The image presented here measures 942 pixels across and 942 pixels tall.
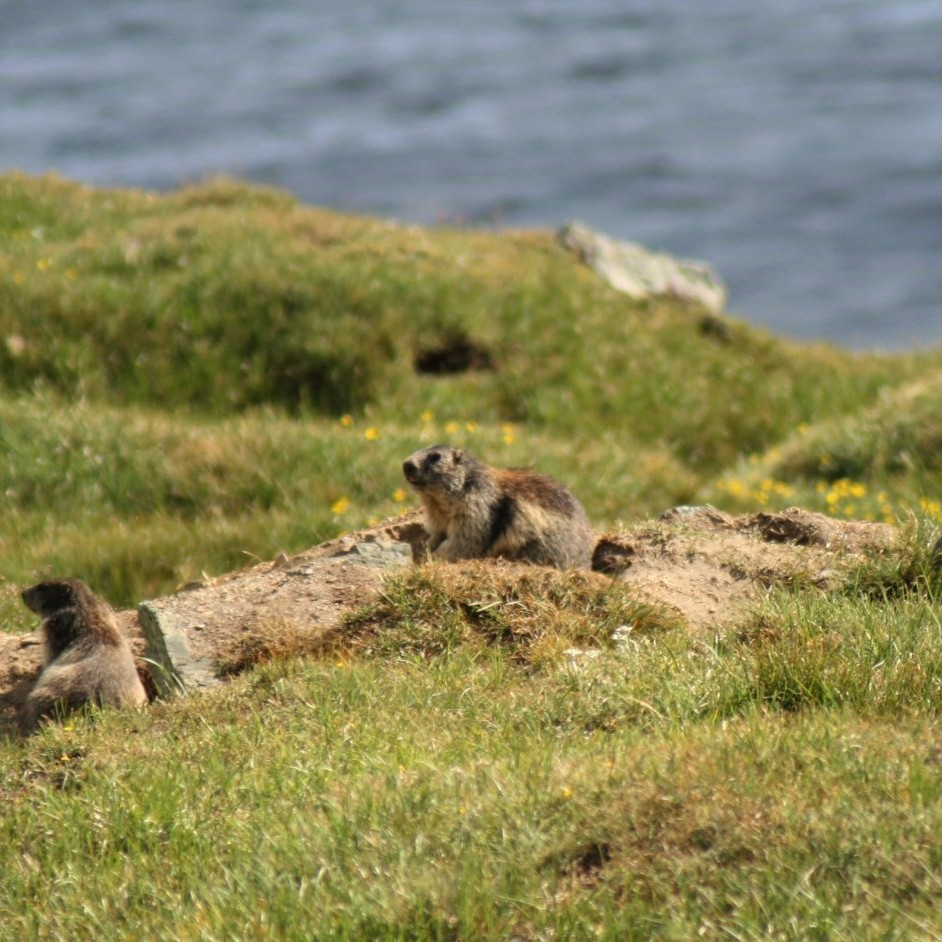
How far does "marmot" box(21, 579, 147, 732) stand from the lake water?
75.5ft

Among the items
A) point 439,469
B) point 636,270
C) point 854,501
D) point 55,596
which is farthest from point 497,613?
point 636,270

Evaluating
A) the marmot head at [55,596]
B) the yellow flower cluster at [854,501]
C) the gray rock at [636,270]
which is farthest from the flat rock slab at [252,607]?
the gray rock at [636,270]

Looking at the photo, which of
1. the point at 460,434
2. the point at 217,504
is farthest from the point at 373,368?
the point at 217,504

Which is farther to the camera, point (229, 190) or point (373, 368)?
point (229, 190)

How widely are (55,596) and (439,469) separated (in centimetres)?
218

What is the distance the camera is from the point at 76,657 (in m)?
7.30

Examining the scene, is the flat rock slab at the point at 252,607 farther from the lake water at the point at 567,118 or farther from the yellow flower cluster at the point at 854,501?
the lake water at the point at 567,118

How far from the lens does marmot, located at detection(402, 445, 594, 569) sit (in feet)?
27.9

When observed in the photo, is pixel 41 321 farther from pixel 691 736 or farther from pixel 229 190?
pixel 691 736

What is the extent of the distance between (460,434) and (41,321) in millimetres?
3936

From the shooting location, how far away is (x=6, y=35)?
48.3 metres

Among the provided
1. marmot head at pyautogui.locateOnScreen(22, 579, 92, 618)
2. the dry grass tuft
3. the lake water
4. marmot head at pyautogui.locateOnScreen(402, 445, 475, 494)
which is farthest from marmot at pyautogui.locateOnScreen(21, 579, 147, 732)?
the lake water

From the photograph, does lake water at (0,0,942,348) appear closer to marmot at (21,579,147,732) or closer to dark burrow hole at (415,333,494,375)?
dark burrow hole at (415,333,494,375)

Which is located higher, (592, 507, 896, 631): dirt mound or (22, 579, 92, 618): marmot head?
(22, 579, 92, 618): marmot head
